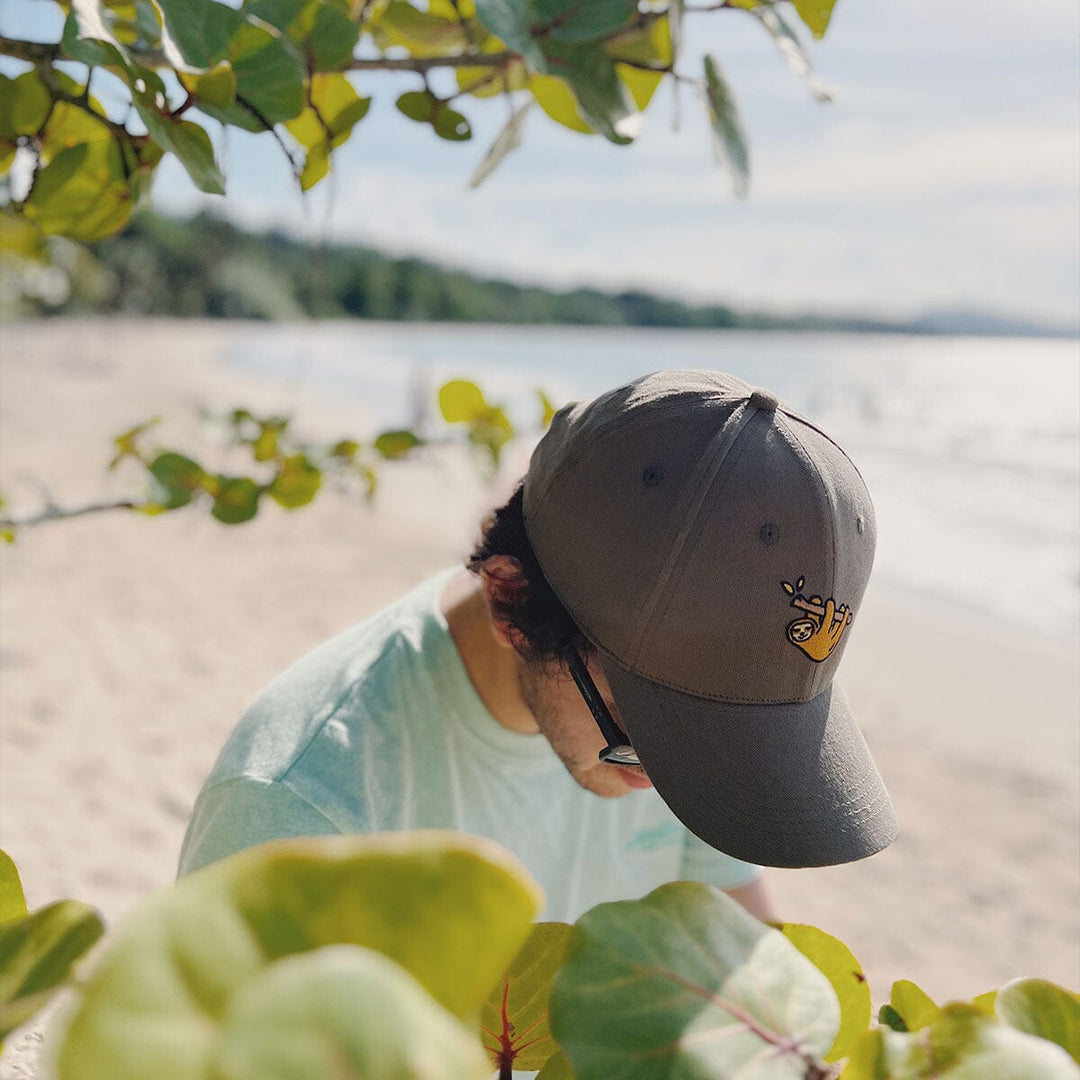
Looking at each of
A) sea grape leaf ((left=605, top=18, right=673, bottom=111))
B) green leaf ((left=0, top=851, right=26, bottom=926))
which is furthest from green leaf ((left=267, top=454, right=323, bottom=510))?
green leaf ((left=0, top=851, right=26, bottom=926))

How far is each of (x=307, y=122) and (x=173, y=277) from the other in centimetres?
4810

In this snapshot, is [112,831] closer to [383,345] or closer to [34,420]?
[34,420]

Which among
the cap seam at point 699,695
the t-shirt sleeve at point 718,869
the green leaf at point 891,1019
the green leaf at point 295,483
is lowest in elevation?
the t-shirt sleeve at point 718,869

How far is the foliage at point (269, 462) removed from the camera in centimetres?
127

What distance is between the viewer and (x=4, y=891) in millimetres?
392

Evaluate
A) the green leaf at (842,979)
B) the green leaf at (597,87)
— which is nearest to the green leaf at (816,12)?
the green leaf at (597,87)

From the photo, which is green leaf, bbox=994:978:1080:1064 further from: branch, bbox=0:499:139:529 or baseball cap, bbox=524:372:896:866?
branch, bbox=0:499:139:529

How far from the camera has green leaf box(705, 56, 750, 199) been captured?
79cm

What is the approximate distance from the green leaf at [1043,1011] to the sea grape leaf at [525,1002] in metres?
0.17

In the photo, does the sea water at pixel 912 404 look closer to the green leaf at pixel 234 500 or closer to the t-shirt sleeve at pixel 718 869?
the green leaf at pixel 234 500

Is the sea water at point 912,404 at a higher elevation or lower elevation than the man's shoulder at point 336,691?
lower

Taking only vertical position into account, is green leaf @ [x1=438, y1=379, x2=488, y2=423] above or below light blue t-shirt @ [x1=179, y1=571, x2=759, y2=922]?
above

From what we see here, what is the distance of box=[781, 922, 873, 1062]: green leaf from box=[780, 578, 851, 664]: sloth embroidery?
0.49m

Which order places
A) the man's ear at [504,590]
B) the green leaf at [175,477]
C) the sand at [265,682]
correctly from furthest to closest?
the sand at [265,682] < the green leaf at [175,477] < the man's ear at [504,590]
